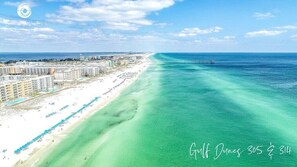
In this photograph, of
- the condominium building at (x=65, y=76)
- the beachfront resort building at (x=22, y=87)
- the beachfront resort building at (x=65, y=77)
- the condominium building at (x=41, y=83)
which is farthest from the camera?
the condominium building at (x=65, y=76)

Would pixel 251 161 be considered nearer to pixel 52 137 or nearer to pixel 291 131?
pixel 291 131

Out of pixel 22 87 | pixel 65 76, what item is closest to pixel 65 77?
pixel 65 76

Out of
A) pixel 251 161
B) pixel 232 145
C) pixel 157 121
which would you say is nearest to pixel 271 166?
pixel 251 161

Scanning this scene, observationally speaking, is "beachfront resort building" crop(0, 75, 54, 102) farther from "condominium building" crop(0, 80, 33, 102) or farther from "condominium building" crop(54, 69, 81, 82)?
"condominium building" crop(54, 69, 81, 82)

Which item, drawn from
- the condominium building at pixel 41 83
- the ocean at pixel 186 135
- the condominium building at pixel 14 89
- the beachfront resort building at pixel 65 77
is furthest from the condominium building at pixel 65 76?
the ocean at pixel 186 135

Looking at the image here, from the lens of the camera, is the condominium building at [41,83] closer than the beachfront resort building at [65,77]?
Yes

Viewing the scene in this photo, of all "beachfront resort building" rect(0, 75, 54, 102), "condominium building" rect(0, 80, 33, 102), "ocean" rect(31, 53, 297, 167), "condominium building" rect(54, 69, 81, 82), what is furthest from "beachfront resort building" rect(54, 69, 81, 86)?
"ocean" rect(31, 53, 297, 167)

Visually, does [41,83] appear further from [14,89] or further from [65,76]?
[65,76]

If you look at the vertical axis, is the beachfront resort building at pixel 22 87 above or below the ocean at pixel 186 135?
above

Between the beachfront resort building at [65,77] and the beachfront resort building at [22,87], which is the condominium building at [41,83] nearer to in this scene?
the beachfront resort building at [22,87]

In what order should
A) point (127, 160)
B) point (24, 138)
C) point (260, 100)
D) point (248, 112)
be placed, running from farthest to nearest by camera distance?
point (260, 100), point (248, 112), point (24, 138), point (127, 160)

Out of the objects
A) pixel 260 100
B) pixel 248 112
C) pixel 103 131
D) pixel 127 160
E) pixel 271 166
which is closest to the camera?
pixel 271 166
